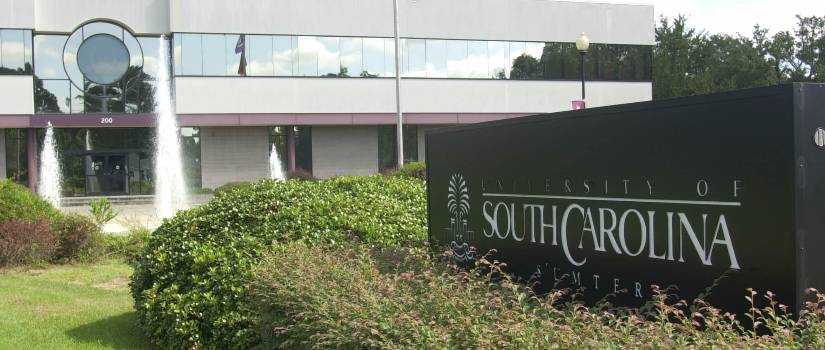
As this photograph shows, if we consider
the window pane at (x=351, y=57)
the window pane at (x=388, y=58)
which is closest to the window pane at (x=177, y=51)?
the window pane at (x=351, y=57)

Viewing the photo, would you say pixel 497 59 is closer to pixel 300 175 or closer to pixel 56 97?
pixel 300 175

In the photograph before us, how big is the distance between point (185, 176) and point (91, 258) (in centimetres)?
2527

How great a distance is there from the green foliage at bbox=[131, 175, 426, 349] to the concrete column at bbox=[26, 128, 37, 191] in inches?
1261

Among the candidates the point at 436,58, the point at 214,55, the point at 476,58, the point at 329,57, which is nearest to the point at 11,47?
the point at 214,55

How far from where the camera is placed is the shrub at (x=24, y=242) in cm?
1322

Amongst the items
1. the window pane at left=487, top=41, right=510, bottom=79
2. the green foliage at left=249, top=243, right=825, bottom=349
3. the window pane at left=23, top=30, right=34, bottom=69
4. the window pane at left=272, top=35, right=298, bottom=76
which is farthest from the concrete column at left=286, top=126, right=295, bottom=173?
the green foliage at left=249, top=243, right=825, bottom=349

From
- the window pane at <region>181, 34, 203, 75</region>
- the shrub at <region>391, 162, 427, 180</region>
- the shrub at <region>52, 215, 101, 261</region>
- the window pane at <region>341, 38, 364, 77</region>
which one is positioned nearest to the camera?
the shrub at <region>52, 215, 101, 261</region>

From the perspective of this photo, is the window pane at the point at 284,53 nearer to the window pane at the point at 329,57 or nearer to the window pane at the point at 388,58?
the window pane at the point at 329,57

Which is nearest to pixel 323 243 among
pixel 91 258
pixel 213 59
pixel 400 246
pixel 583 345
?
pixel 400 246

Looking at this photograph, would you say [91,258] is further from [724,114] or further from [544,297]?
[724,114]

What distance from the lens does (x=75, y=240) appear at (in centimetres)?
1420

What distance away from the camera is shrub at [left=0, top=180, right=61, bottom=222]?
45.9 ft

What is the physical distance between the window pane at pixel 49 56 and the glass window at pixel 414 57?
50.9 feet

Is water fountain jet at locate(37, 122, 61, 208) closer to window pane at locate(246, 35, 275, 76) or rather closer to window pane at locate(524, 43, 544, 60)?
window pane at locate(246, 35, 275, 76)
